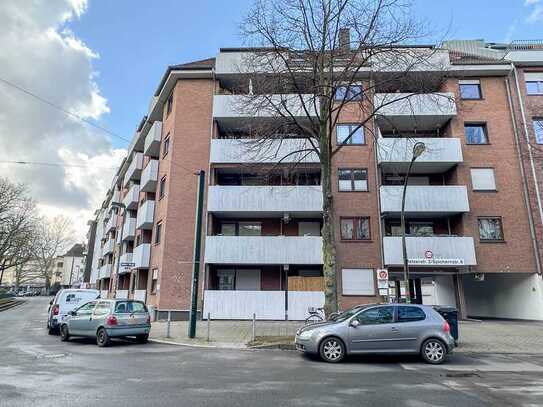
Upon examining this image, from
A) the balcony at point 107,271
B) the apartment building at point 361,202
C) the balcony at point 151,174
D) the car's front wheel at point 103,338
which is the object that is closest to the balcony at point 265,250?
the apartment building at point 361,202

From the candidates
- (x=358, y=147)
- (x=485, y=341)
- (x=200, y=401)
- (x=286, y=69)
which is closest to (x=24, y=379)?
(x=200, y=401)

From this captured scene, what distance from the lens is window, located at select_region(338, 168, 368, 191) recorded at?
21.7 metres

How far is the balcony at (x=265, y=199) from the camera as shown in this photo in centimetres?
2083

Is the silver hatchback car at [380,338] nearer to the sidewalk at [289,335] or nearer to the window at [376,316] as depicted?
the window at [376,316]

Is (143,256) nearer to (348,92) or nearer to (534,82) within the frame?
(348,92)

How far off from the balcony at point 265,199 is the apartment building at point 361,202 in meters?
0.06

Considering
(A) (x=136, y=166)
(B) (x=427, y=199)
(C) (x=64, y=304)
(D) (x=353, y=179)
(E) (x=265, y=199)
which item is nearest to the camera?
(C) (x=64, y=304)

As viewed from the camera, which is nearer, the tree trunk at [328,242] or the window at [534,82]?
the tree trunk at [328,242]

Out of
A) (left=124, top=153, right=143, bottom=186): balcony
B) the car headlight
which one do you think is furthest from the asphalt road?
(left=124, top=153, right=143, bottom=186): balcony

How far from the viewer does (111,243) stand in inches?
1486

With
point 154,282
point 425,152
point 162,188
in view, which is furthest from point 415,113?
point 154,282

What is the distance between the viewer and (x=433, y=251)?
19.8 metres

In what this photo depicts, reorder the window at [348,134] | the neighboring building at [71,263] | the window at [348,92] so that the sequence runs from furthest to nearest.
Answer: the neighboring building at [71,263]
the window at [348,134]
the window at [348,92]

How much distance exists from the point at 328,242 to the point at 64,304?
12706 mm
